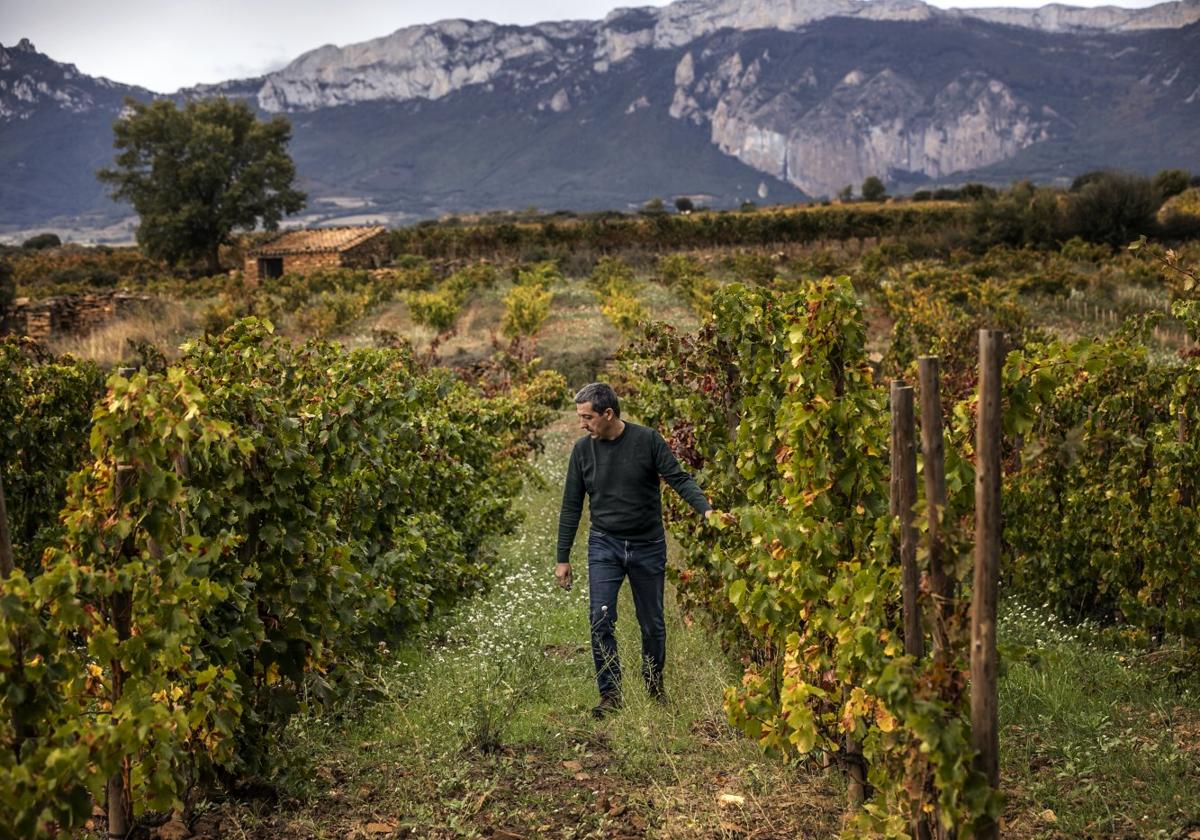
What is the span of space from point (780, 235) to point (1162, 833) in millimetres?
A: 50360

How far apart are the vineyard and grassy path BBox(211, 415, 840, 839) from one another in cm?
2

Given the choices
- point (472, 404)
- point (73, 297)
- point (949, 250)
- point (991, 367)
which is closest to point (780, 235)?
point (949, 250)

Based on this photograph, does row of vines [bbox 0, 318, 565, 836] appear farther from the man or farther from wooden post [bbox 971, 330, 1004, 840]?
wooden post [bbox 971, 330, 1004, 840]

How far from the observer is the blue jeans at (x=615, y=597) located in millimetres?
5184

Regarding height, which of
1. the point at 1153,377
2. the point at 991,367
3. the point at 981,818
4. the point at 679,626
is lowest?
the point at 679,626

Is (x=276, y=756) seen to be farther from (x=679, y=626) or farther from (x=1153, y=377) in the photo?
(x=1153, y=377)

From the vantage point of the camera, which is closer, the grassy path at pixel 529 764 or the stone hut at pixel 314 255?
the grassy path at pixel 529 764

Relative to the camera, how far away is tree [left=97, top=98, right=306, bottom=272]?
5197 cm

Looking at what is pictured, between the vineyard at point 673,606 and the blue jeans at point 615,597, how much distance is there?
244mm

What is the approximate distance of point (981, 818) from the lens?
2.83 m

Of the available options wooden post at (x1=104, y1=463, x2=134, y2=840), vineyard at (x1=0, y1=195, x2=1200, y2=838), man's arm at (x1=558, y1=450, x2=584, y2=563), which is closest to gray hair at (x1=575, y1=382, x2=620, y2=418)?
man's arm at (x1=558, y1=450, x2=584, y2=563)

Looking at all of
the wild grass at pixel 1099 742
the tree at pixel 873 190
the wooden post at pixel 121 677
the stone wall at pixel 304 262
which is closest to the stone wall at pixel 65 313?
the stone wall at pixel 304 262

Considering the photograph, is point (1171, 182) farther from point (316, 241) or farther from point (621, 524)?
point (621, 524)

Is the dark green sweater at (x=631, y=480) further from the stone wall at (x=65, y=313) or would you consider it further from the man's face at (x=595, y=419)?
the stone wall at (x=65, y=313)
